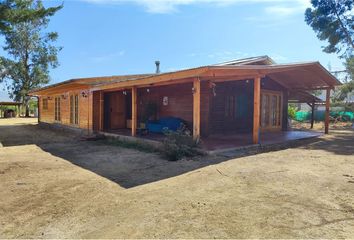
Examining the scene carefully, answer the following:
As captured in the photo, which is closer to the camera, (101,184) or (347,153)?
(101,184)

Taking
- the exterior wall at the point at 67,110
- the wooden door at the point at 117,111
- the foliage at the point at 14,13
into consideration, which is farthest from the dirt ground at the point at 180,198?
the wooden door at the point at 117,111

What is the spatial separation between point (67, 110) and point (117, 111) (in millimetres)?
3271

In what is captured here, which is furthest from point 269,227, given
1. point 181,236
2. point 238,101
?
point 238,101

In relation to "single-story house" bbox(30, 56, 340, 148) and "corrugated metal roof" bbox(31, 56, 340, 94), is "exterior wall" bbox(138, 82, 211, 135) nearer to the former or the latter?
"single-story house" bbox(30, 56, 340, 148)

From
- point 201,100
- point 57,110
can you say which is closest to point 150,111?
point 201,100

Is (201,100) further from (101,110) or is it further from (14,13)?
(14,13)

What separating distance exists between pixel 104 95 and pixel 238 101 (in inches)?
242

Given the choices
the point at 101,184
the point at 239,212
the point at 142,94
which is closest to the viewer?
the point at 239,212

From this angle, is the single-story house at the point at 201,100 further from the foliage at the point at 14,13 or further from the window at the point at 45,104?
the window at the point at 45,104

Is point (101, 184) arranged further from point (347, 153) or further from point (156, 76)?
point (347, 153)

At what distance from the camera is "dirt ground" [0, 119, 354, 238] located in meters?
3.28

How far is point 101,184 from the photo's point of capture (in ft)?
16.8

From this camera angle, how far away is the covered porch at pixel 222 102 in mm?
10820

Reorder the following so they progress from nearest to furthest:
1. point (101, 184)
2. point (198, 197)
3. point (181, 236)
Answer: point (181, 236) → point (198, 197) → point (101, 184)
